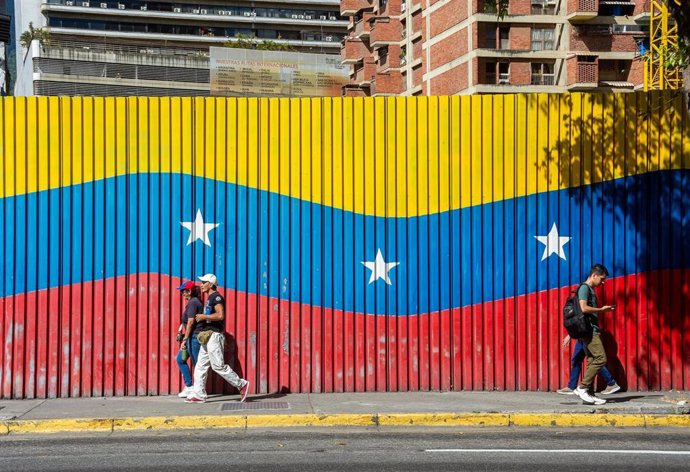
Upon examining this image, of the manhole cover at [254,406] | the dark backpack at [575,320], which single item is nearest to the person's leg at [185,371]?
the manhole cover at [254,406]

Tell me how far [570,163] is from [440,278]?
2347 millimetres

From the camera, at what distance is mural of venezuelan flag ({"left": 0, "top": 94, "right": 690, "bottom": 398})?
13.6m

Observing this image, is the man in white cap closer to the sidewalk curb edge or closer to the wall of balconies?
the sidewalk curb edge

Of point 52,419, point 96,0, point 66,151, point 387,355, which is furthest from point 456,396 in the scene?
point 96,0

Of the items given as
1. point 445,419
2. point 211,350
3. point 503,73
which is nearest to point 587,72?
point 503,73

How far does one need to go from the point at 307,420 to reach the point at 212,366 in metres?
1.87

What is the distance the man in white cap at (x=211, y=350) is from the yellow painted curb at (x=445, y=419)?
2.25m

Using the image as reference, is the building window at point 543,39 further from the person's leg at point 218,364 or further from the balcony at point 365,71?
the person's leg at point 218,364

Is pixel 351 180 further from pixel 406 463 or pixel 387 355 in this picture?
pixel 406 463

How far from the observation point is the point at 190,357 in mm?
13391

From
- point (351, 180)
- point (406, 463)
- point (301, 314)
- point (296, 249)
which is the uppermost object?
point (351, 180)

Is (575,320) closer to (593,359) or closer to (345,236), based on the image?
(593,359)

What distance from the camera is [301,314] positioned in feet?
45.1

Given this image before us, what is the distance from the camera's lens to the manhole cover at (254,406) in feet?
40.5
